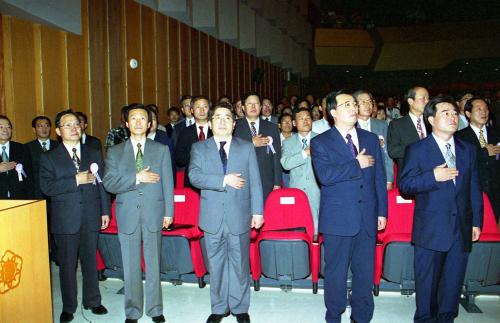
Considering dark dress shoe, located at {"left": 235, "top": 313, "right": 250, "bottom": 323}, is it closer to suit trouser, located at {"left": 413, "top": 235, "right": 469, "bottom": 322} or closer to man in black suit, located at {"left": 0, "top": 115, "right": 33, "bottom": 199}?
suit trouser, located at {"left": 413, "top": 235, "right": 469, "bottom": 322}

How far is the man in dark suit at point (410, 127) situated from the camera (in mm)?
4066

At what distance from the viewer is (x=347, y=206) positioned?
2.97m

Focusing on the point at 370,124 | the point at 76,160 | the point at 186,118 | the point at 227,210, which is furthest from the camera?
the point at 186,118

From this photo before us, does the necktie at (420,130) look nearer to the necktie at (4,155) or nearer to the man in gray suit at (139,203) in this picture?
the man in gray suit at (139,203)

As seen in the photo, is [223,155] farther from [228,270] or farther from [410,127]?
[410,127]

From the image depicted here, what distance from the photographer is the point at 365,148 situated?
307 cm

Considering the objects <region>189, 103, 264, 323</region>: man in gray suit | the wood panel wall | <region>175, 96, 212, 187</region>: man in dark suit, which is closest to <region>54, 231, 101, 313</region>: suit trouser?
<region>189, 103, 264, 323</region>: man in gray suit

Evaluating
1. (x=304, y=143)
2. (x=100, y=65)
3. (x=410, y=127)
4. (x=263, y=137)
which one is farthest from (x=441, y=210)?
(x=100, y=65)

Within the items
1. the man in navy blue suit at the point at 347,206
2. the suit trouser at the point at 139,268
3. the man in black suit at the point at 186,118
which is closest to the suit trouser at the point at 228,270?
the suit trouser at the point at 139,268

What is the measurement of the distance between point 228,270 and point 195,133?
71.5 inches

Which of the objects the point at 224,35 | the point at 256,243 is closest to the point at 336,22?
the point at 224,35

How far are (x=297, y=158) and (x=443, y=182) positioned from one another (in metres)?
1.48

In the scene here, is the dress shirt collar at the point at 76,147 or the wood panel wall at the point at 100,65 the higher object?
the wood panel wall at the point at 100,65

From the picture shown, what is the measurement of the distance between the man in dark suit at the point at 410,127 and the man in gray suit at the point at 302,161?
741 mm
